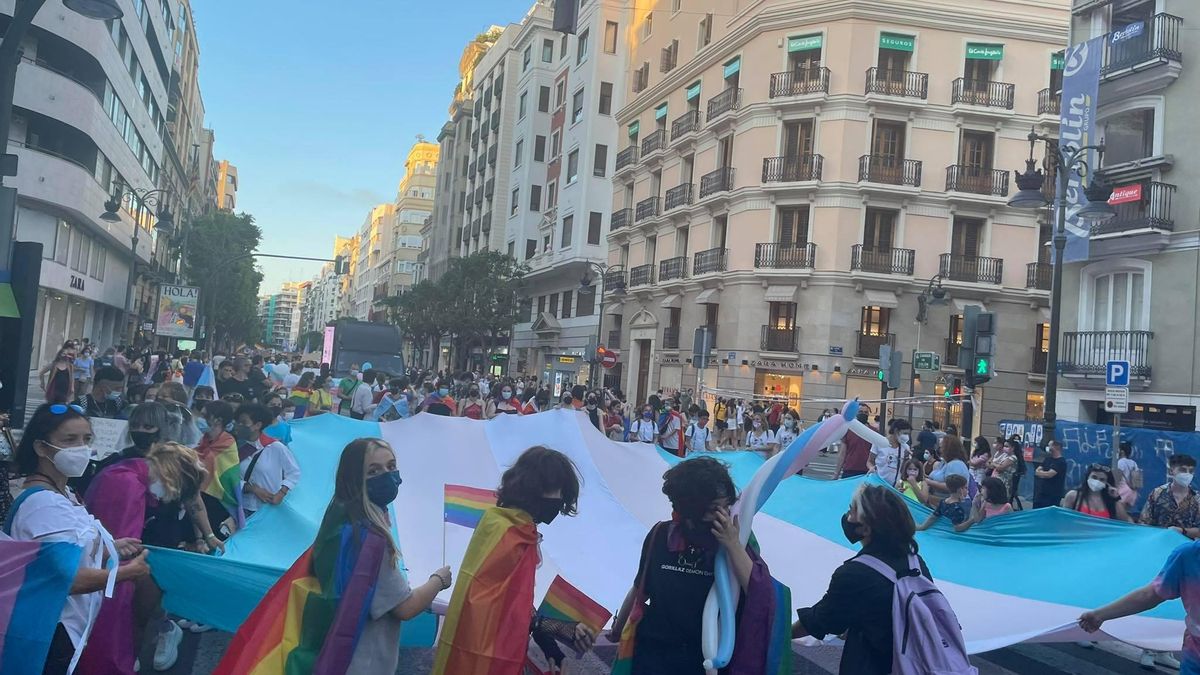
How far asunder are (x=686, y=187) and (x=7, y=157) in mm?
30353

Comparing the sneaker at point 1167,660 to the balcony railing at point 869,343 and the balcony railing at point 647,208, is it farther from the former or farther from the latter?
the balcony railing at point 647,208

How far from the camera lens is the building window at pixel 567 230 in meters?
46.9

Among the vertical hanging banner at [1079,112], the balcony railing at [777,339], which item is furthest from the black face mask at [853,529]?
the balcony railing at [777,339]

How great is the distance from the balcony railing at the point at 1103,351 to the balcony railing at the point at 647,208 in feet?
67.7

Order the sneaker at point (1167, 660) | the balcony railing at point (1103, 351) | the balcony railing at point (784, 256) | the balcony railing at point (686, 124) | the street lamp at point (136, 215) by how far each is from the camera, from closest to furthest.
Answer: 1. the sneaker at point (1167, 660)
2. the balcony railing at point (1103, 351)
3. the street lamp at point (136, 215)
4. the balcony railing at point (784, 256)
5. the balcony railing at point (686, 124)

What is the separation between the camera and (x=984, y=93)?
32062mm

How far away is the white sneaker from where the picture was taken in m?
5.81

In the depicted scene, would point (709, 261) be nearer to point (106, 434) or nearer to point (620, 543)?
point (620, 543)

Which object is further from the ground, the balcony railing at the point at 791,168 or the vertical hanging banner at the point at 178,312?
the balcony railing at the point at 791,168

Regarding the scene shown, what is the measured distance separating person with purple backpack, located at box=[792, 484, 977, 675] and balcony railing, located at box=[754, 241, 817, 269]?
2890cm

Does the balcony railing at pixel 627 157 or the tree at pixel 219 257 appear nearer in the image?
the balcony railing at pixel 627 157

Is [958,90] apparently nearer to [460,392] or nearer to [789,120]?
[789,120]

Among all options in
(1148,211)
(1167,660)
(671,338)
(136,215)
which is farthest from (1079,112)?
(136,215)

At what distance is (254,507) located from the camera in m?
6.83
